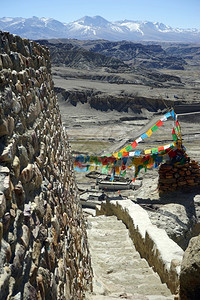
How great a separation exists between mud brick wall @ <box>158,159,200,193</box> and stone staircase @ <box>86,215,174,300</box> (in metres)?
2.91

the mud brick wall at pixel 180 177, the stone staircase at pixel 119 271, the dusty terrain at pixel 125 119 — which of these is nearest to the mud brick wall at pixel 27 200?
the stone staircase at pixel 119 271

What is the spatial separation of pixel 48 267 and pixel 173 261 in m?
2.40

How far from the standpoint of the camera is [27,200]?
2.30 metres

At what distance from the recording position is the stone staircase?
4193 mm

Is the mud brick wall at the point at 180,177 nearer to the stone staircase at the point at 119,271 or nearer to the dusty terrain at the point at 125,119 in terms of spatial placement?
the dusty terrain at the point at 125,119

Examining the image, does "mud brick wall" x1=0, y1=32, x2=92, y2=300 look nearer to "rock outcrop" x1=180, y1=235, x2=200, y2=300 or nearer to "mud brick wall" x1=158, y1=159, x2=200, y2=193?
"rock outcrop" x1=180, y1=235, x2=200, y2=300

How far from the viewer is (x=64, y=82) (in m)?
53.7

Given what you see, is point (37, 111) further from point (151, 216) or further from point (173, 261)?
point (151, 216)

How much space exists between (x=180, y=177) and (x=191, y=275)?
25.2 ft

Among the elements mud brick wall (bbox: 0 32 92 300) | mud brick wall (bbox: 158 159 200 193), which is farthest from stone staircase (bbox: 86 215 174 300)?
mud brick wall (bbox: 158 159 200 193)

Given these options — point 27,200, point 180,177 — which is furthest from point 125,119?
point 27,200

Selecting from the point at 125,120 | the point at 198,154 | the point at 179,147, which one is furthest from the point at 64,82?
the point at 179,147

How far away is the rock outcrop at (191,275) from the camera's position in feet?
9.00

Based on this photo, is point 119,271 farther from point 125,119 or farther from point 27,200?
point 125,119
